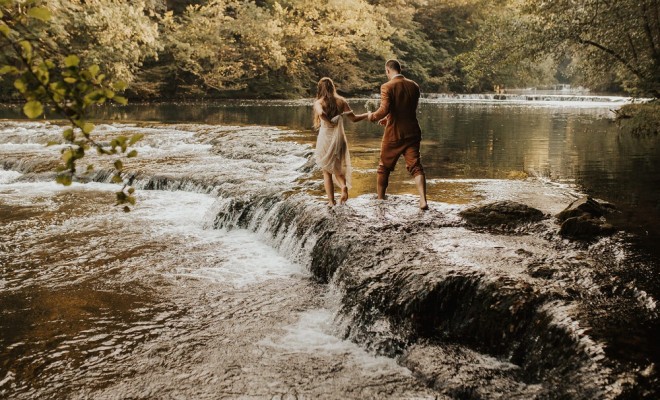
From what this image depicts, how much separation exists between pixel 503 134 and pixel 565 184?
9.34 metres

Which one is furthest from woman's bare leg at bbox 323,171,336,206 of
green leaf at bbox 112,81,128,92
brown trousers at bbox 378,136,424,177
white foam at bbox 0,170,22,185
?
white foam at bbox 0,170,22,185

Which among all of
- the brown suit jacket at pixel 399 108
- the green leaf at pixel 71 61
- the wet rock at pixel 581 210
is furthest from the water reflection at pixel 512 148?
the green leaf at pixel 71 61

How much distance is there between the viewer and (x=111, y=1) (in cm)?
2412

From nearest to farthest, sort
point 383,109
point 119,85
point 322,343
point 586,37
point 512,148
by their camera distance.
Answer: point 119,85
point 322,343
point 383,109
point 586,37
point 512,148

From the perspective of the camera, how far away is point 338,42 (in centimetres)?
3541

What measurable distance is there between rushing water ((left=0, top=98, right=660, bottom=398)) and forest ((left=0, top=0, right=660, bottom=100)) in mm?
2944

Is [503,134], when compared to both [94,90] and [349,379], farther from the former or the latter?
[94,90]

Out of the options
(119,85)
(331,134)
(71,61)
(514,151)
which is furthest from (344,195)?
(514,151)

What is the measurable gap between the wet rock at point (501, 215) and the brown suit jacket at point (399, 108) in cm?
134

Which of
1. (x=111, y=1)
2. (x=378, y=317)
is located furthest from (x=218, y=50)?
(x=378, y=317)

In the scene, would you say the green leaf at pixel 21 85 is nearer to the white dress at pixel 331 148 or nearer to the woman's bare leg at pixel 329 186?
the white dress at pixel 331 148

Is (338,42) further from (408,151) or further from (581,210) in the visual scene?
(581,210)

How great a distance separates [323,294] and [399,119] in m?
2.55

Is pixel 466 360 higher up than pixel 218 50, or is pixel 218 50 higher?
pixel 218 50
